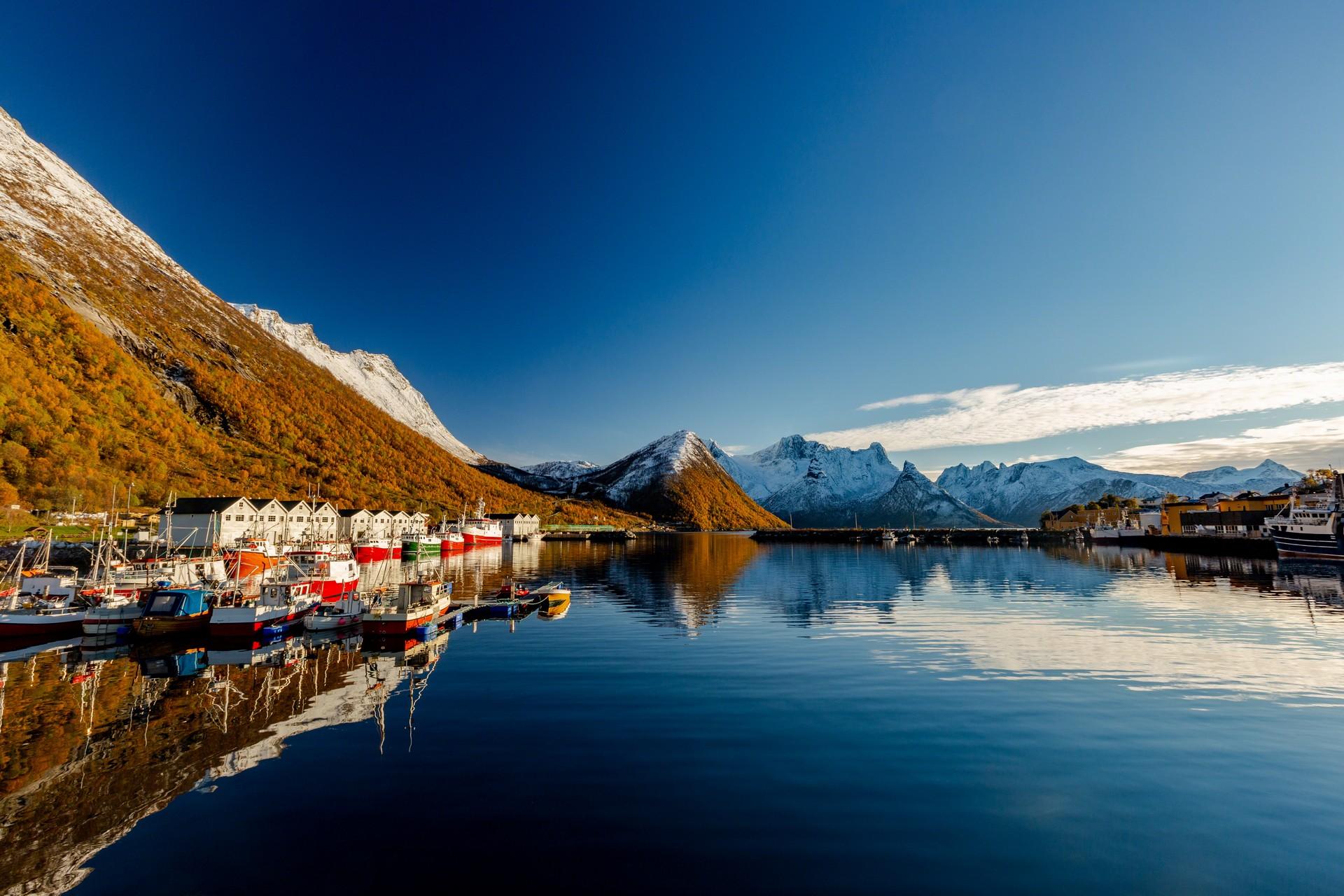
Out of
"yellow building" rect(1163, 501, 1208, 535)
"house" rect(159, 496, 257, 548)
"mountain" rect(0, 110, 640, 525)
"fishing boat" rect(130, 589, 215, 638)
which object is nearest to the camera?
"fishing boat" rect(130, 589, 215, 638)

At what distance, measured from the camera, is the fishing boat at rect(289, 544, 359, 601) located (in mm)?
60656

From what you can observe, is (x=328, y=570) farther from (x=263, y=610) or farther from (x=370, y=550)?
(x=370, y=550)

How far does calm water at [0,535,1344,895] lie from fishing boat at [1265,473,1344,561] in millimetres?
84987

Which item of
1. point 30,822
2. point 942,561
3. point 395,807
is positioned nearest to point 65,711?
point 30,822

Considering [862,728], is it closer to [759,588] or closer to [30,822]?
[30,822]

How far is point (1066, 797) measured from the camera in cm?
1669

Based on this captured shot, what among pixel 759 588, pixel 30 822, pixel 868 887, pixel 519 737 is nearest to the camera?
pixel 868 887

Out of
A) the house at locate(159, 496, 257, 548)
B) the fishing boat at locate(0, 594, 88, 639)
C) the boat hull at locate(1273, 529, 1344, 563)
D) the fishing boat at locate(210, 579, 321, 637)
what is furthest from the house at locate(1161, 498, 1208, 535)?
the house at locate(159, 496, 257, 548)

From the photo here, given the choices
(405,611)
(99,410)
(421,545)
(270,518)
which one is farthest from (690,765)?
(99,410)

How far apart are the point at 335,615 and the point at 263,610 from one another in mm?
4651

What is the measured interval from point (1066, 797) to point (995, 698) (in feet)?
33.5

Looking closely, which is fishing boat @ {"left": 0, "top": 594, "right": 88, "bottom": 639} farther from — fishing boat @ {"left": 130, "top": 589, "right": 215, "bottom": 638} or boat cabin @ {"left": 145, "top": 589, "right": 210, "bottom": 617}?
boat cabin @ {"left": 145, "top": 589, "right": 210, "bottom": 617}

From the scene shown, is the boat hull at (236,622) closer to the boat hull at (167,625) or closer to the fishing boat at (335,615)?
the boat hull at (167,625)

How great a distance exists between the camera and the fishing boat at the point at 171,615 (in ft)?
138
